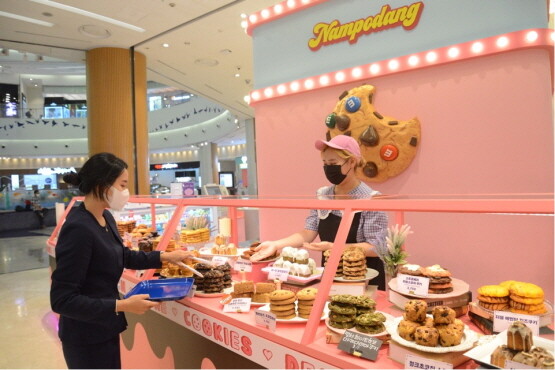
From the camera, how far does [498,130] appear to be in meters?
3.64

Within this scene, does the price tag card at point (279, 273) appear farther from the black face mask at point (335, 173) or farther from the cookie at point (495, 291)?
the cookie at point (495, 291)

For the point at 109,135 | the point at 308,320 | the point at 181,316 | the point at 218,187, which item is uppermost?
the point at 109,135

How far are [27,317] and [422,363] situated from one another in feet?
19.8

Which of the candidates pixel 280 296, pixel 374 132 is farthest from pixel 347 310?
pixel 374 132

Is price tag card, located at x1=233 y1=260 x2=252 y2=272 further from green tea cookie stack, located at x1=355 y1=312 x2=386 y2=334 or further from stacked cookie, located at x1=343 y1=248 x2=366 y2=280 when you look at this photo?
green tea cookie stack, located at x1=355 y1=312 x2=386 y2=334

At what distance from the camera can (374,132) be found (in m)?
4.30

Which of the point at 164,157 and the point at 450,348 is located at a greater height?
the point at 164,157

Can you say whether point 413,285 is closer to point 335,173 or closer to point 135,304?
point 335,173

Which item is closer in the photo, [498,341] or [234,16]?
[498,341]

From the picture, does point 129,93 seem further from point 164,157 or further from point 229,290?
point 164,157

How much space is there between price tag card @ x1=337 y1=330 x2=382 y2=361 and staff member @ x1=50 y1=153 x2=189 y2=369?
1061 mm

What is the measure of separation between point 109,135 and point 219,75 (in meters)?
4.09

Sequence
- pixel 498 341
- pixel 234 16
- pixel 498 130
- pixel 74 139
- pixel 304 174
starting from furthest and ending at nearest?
pixel 74 139
pixel 234 16
pixel 304 174
pixel 498 130
pixel 498 341

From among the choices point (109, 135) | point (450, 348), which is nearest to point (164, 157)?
point (109, 135)
